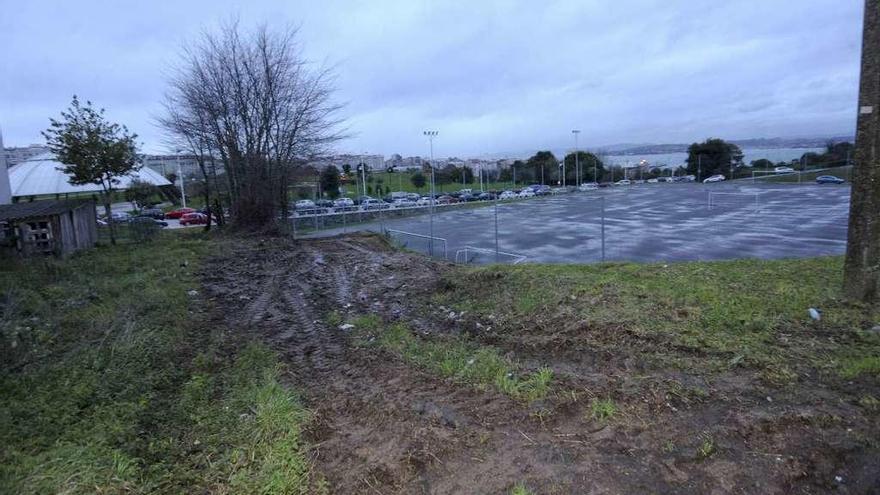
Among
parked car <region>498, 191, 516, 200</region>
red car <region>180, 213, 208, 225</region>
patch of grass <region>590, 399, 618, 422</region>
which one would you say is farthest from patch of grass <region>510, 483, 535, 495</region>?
parked car <region>498, 191, 516, 200</region>

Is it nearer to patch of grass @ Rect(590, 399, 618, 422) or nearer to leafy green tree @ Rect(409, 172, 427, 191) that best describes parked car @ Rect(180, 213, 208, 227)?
leafy green tree @ Rect(409, 172, 427, 191)

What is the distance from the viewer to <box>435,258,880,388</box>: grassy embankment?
14.9 feet

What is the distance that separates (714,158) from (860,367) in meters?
66.1

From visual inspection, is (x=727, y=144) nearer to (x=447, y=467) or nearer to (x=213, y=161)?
(x=213, y=161)

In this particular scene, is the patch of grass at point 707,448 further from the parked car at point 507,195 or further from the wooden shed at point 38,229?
the parked car at point 507,195

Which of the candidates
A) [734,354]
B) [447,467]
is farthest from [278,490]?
[734,354]

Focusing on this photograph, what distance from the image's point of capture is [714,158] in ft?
203

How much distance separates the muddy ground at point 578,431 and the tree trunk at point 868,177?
2468 millimetres

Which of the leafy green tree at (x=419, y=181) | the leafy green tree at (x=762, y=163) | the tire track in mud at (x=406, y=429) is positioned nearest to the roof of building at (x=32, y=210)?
the tire track in mud at (x=406, y=429)

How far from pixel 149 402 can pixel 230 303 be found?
4.39 metres

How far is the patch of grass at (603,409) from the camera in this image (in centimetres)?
365

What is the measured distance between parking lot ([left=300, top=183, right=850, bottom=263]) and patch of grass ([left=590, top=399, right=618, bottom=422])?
14.2 m

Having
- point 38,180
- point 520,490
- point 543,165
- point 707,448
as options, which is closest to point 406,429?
point 520,490

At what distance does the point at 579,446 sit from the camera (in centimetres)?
332
